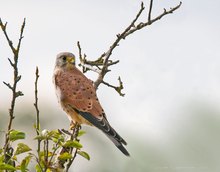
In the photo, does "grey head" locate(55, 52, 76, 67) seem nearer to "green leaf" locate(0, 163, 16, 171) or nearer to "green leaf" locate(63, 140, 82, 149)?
"green leaf" locate(63, 140, 82, 149)

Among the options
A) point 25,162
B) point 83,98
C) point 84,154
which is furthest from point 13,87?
point 83,98

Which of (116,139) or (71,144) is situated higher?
(116,139)

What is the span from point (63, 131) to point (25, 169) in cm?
82

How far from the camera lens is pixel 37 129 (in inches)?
154

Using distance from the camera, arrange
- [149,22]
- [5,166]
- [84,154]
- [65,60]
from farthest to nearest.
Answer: [65,60], [149,22], [84,154], [5,166]

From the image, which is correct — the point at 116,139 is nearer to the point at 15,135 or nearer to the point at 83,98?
the point at 83,98

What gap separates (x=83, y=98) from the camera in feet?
22.9

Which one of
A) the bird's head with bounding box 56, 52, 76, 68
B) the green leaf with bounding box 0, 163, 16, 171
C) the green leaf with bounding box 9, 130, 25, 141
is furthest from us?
the bird's head with bounding box 56, 52, 76, 68

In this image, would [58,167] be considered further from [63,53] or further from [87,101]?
[63,53]

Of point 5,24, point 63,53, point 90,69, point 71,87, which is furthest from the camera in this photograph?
point 63,53

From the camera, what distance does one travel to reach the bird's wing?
6.41m

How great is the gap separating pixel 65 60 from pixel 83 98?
1369 mm

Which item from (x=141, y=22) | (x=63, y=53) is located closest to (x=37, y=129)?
(x=141, y=22)

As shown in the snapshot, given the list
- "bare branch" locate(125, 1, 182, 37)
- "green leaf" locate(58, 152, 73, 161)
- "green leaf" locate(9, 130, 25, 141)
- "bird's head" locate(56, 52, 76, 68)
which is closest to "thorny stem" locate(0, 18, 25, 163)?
"green leaf" locate(9, 130, 25, 141)
